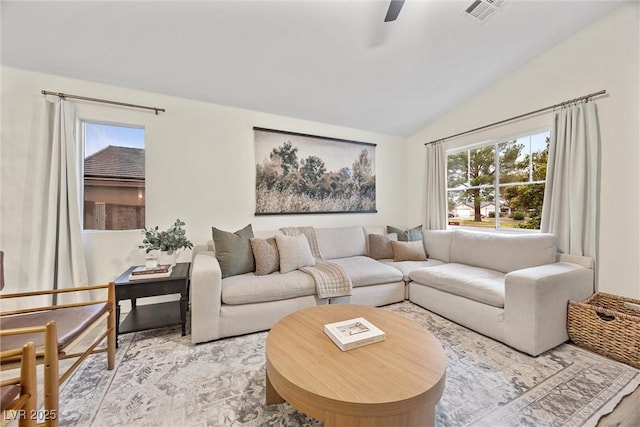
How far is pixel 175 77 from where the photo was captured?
2.51 metres

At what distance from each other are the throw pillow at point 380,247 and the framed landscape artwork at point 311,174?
1.97 ft

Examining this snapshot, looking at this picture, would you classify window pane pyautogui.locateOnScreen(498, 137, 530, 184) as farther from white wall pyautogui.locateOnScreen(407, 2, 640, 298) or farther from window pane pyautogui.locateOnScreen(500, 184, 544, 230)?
white wall pyautogui.locateOnScreen(407, 2, 640, 298)

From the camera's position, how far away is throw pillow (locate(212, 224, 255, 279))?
2.42 meters

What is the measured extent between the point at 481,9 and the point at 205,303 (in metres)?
3.27

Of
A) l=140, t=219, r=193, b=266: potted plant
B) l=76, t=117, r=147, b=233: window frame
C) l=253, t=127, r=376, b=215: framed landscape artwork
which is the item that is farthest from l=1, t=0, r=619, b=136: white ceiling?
l=140, t=219, r=193, b=266: potted plant

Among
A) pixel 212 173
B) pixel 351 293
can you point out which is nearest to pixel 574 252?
pixel 351 293

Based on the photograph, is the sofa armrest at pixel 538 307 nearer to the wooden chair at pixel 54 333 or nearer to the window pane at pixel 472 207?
the window pane at pixel 472 207

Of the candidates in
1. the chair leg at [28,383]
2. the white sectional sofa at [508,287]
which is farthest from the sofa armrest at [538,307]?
the chair leg at [28,383]

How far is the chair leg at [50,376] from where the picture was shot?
1092mm

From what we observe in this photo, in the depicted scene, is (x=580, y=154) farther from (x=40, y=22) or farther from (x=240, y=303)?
(x=40, y=22)

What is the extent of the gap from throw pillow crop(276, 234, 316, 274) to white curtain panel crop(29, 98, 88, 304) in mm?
1817

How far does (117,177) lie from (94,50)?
113 centimetres

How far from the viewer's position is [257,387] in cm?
156

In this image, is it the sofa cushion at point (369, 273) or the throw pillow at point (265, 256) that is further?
the sofa cushion at point (369, 273)
